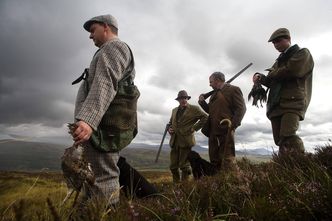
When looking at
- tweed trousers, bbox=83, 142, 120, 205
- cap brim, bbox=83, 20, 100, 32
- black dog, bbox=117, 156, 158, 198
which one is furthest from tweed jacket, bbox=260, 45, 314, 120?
tweed trousers, bbox=83, 142, 120, 205

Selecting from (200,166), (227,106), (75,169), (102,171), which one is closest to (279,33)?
(227,106)

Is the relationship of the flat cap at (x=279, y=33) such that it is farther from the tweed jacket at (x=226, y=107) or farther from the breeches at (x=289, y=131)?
the tweed jacket at (x=226, y=107)

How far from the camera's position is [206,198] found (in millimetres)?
3162

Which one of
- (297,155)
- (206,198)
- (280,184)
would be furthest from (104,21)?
(297,155)

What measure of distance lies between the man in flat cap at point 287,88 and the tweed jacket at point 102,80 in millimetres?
3173

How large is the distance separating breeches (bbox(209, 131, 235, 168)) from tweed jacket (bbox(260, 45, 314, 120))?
4.57ft

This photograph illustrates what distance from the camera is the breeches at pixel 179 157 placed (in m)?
9.48

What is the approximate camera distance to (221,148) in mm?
7383

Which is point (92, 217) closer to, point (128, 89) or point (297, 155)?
point (128, 89)

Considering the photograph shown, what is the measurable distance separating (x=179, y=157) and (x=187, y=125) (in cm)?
99

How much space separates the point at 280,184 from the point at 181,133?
22.0ft

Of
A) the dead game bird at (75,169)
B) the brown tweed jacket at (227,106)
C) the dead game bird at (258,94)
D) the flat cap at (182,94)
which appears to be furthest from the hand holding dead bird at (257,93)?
the dead game bird at (75,169)

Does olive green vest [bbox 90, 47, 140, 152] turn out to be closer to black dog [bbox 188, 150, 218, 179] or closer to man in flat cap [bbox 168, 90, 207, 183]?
black dog [bbox 188, 150, 218, 179]

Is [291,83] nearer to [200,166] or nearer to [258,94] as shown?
[258,94]
